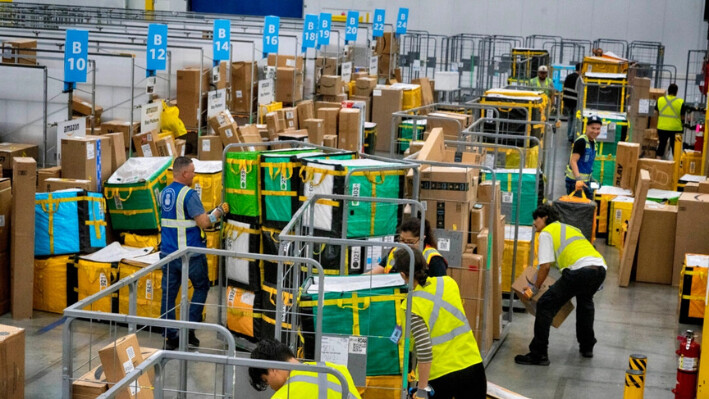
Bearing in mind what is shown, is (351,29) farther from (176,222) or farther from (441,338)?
(441,338)

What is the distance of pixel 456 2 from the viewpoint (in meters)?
30.5

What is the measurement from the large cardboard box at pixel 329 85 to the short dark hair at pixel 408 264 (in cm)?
1243

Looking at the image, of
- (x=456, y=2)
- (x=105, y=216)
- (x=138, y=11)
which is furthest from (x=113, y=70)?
(x=456, y=2)

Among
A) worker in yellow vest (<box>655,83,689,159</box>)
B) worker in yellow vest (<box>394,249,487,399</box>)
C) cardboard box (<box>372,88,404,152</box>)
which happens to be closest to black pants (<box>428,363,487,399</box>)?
worker in yellow vest (<box>394,249,487,399</box>)

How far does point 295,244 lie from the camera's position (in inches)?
259

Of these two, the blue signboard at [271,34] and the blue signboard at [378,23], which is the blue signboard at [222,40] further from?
the blue signboard at [378,23]

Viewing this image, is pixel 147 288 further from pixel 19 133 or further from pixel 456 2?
pixel 456 2

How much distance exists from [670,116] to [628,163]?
5622mm

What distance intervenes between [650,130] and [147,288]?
42.9ft

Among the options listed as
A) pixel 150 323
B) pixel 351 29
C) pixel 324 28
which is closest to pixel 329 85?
pixel 324 28

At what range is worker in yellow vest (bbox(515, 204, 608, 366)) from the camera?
8.66 m

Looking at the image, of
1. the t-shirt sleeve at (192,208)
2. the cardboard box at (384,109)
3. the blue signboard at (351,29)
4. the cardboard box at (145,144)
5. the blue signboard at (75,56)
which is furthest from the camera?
the blue signboard at (351,29)

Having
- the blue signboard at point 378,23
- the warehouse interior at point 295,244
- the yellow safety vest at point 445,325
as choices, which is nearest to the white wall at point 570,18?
the blue signboard at point 378,23

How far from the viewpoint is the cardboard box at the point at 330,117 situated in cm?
1641
